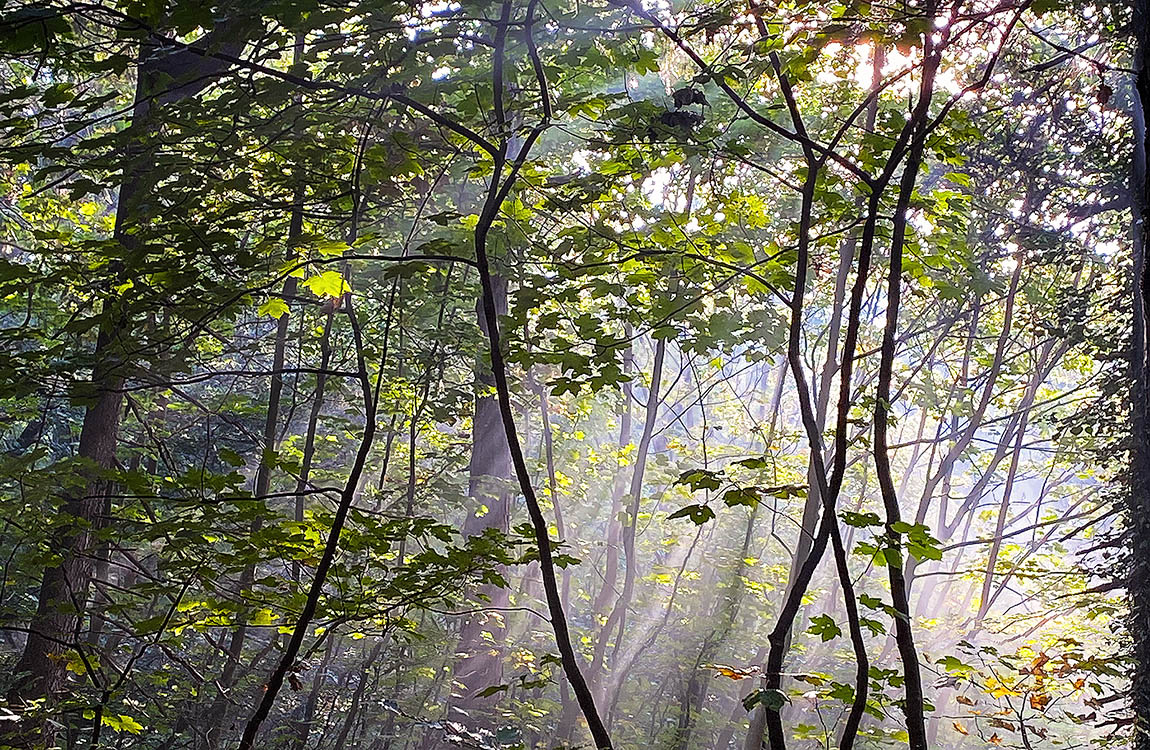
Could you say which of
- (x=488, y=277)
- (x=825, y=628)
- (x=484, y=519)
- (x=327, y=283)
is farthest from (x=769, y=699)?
(x=484, y=519)

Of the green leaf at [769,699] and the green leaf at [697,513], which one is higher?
the green leaf at [697,513]

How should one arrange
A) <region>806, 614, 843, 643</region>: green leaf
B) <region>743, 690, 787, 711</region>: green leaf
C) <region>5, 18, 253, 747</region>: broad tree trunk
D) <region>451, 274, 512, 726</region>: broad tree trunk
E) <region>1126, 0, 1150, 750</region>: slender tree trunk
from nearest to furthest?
1. <region>743, 690, 787, 711</region>: green leaf
2. <region>806, 614, 843, 643</region>: green leaf
3. <region>5, 18, 253, 747</region>: broad tree trunk
4. <region>1126, 0, 1150, 750</region>: slender tree trunk
5. <region>451, 274, 512, 726</region>: broad tree trunk

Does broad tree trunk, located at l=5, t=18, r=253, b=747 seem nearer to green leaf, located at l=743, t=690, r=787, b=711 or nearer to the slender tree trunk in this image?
green leaf, located at l=743, t=690, r=787, b=711

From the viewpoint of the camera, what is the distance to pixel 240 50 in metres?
3.65

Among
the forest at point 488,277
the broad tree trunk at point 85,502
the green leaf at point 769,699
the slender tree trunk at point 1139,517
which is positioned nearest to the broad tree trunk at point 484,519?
the forest at point 488,277

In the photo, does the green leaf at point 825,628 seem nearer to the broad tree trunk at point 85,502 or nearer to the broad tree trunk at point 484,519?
the broad tree trunk at point 85,502

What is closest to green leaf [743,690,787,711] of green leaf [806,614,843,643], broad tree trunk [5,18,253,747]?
green leaf [806,614,843,643]

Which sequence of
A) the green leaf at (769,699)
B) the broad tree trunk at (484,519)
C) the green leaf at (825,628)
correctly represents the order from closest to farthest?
the green leaf at (769,699) < the green leaf at (825,628) < the broad tree trunk at (484,519)

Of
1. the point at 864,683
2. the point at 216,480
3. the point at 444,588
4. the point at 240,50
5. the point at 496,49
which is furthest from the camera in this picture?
the point at 240,50

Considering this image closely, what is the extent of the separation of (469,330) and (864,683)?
3.68 m

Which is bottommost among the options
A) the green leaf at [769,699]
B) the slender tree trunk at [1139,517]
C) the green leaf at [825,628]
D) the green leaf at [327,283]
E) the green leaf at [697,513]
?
the green leaf at [769,699]

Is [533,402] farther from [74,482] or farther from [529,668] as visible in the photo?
[74,482]

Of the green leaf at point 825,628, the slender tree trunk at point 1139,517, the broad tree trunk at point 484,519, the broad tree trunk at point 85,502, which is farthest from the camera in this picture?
the broad tree trunk at point 484,519

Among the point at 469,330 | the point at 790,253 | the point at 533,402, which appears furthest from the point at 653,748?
the point at 790,253
